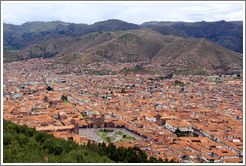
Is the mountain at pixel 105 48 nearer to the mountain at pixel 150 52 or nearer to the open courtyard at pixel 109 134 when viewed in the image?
the mountain at pixel 150 52

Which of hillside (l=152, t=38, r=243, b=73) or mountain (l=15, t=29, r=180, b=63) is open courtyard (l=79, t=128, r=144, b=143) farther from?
mountain (l=15, t=29, r=180, b=63)

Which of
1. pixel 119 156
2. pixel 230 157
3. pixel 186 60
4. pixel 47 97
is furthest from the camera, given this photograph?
pixel 186 60

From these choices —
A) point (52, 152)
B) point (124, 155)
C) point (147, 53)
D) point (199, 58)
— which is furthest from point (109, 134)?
point (147, 53)

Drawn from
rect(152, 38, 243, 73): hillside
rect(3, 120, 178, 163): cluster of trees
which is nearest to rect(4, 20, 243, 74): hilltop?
rect(152, 38, 243, 73): hillside

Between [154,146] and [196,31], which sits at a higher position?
[196,31]

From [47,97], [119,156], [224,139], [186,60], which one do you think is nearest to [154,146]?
[119,156]

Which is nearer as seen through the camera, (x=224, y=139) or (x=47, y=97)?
(x=224, y=139)

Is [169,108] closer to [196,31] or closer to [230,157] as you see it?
[230,157]

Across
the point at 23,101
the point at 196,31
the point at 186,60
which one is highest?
the point at 196,31

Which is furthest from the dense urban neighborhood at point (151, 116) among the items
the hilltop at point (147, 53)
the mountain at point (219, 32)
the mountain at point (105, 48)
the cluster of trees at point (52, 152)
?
the mountain at point (219, 32)
